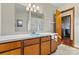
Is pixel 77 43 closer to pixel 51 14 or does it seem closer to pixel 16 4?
pixel 51 14

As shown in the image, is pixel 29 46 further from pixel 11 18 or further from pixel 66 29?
pixel 66 29

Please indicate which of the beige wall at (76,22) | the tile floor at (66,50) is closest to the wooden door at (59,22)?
the beige wall at (76,22)

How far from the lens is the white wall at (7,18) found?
10.3 ft

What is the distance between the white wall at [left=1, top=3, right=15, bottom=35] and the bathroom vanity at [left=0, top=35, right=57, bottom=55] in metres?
0.60

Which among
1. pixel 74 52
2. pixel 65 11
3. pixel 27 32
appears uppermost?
pixel 65 11

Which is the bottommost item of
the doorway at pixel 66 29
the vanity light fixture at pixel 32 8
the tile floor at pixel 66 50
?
the tile floor at pixel 66 50

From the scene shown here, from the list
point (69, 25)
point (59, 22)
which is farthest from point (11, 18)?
point (69, 25)

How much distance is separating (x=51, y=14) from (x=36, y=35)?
646 mm

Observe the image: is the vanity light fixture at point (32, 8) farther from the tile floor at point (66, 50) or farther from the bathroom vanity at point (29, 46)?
the tile floor at point (66, 50)

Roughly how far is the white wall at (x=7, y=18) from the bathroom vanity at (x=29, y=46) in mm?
602

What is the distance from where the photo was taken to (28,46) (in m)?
2.97

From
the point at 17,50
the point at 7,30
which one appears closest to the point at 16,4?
the point at 7,30

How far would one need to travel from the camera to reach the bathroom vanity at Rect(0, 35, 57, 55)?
8.25ft

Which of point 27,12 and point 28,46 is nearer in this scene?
point 28,46
